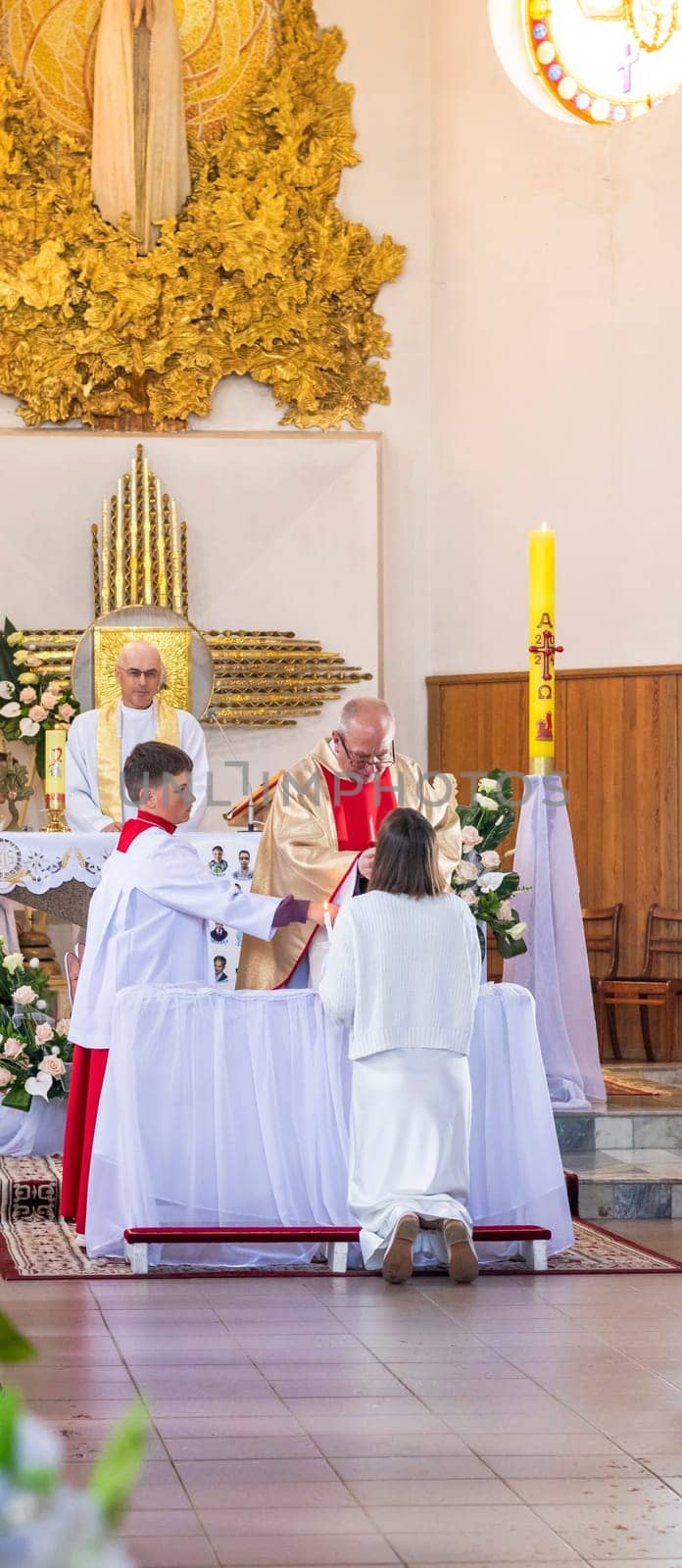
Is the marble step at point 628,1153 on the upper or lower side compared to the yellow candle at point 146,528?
lower

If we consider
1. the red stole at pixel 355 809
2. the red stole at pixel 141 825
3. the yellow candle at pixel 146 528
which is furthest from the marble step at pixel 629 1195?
the yellow candle at pixel 146 528

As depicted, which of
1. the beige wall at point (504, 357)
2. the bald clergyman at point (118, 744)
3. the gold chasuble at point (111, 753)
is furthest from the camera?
the beige wall at point (504, 357)

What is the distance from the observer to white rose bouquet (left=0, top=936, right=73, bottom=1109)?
295 inches

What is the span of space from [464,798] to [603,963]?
4.47 feet

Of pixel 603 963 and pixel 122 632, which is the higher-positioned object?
pixel 122 632

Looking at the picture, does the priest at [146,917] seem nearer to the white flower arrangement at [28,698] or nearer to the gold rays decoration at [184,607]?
the white flower arrangement at [28,698]

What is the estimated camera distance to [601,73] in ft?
35.2

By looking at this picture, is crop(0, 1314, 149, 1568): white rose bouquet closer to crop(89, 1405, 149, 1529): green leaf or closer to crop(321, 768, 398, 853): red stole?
crop(89, 1405, 149, 1529): green leaf

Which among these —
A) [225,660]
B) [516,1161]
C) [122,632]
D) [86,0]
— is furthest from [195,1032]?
[86,0]

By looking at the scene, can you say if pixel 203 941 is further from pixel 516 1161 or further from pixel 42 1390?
pixel 42 1390

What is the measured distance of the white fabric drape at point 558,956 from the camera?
7.72 metres

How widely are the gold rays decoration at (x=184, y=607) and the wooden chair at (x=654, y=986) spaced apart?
8.15 ft

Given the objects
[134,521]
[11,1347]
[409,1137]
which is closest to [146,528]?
[134,521]

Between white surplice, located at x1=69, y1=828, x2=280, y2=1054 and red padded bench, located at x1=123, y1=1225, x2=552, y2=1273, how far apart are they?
83cm
